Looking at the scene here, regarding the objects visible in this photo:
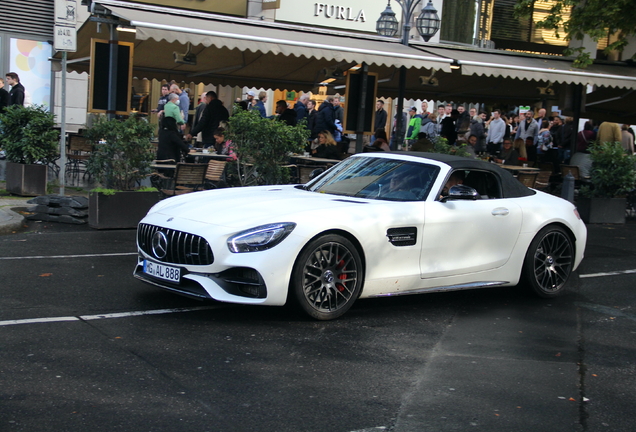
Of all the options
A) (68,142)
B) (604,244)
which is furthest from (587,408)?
(68,142)

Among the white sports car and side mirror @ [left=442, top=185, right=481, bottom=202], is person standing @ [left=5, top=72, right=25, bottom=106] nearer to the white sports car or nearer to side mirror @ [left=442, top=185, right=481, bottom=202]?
the white sports car

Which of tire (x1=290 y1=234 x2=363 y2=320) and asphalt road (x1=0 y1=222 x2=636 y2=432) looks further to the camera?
tire (x1=290 y1=234 x2=363 y2=320)

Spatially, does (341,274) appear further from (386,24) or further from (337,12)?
(337,12)

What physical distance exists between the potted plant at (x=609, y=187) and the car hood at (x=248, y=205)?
9.61 m

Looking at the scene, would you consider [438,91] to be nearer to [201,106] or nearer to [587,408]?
[201,106]

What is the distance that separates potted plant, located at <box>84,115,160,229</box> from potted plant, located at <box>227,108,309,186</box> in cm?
159

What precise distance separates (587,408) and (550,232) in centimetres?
338

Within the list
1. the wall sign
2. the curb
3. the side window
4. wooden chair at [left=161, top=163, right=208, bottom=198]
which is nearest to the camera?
the side window

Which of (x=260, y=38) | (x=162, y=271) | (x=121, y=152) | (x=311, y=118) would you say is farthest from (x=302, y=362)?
(x=311, y=118)

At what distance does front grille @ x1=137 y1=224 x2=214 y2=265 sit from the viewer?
626 cm

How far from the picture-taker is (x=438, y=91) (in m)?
21.0

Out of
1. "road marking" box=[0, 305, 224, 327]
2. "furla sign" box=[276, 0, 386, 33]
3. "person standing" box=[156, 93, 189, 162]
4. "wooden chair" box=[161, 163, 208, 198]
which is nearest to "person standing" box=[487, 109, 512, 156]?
"furla sign" box=[276, 0, 386, 33]

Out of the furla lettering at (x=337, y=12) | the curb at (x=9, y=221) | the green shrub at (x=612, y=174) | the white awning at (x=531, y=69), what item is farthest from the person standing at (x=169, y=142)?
the furla lettering at (x=337, y=12)

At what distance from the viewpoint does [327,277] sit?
643 cm
